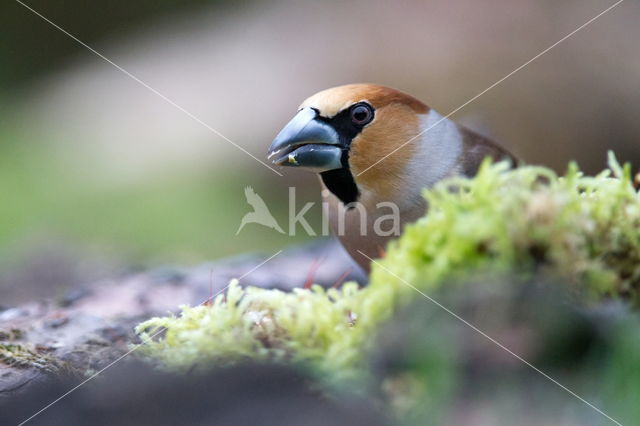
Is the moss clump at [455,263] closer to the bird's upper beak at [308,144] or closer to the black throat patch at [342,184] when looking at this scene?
the bird's upper beak at [308,144]

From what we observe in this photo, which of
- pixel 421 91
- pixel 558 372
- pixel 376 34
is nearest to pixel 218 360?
pixel 558 372

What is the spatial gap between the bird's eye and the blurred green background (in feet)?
8.87

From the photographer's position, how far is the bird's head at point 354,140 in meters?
2.70

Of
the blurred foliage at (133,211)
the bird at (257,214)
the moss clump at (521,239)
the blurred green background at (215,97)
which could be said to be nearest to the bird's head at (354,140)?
the moss clump at (521,239)

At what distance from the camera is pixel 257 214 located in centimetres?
861

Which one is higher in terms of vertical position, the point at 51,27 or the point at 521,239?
the point at 51,27

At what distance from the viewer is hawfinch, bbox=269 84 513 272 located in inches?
107

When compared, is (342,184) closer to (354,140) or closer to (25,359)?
(354,140)

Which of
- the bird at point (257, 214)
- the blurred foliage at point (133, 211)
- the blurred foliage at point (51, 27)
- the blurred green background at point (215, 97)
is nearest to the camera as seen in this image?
the blurred green background at point (215, 97)

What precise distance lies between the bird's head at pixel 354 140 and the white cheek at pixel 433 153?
0.04ft

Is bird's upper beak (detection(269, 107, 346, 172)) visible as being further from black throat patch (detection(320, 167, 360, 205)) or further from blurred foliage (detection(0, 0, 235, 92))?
blurred foliage (detection(0, 0, 235, 92))

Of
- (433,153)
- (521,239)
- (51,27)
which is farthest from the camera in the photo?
(51,27)

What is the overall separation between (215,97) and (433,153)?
19.1 feet

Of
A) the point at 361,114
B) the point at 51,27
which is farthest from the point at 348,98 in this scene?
the point at 51,27
